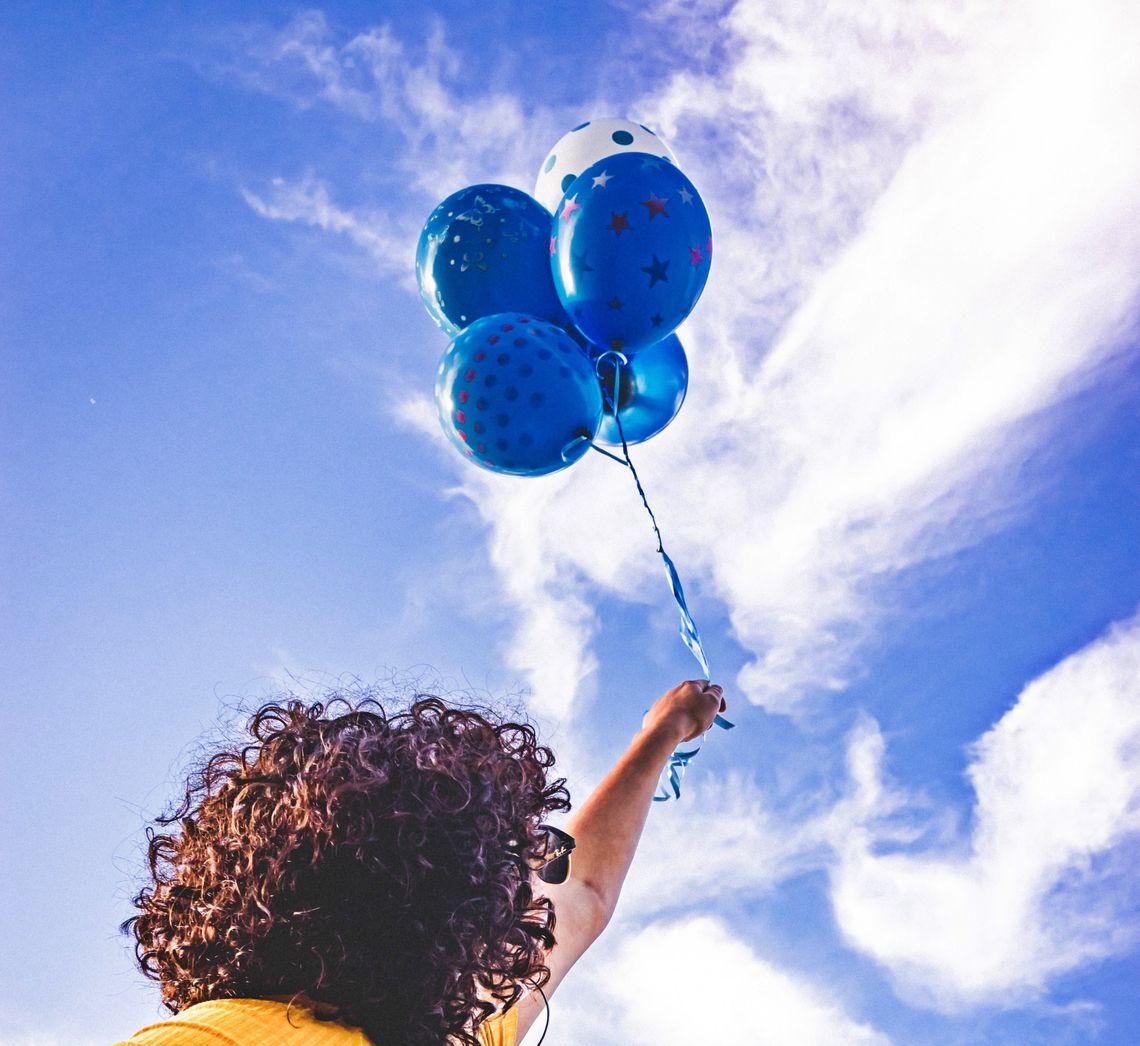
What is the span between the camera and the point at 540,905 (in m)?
1.26

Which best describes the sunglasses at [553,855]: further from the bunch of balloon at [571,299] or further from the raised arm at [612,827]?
the bunch of balloon at [571,299]

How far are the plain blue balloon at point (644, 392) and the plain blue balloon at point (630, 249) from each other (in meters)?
0.25

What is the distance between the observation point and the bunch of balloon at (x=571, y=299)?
2.66 meters

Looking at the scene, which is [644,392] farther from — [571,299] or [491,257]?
[491,257]

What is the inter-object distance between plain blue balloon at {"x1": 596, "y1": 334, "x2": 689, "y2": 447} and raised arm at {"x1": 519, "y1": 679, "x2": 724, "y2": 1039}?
3.79ft

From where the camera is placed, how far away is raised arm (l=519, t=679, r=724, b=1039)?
5.23ft

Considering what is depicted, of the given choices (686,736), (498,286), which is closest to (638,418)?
(498,286)

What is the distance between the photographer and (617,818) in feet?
5.86

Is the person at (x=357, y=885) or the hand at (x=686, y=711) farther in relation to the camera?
the hand at (x=686, y=711)

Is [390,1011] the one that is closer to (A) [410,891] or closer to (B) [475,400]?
(A) [410,891]

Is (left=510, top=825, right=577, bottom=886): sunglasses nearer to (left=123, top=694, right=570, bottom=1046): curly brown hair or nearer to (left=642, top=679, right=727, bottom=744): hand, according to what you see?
(left=123, top=694, right=570, bottom=1046): curly brown hair

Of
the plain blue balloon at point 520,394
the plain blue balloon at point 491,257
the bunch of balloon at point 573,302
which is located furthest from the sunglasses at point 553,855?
the plain blue balloon at point 491,257

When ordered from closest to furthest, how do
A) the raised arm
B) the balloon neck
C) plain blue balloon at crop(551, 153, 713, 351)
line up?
the raised arm, plain blue balloon at crop(551, 153, 713, 351), the balloon neck

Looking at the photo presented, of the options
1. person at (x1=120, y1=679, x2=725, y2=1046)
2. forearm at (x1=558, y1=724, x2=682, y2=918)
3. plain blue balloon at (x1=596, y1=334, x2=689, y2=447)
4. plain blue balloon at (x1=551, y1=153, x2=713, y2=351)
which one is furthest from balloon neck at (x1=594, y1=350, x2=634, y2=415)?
person at (x1=120, y1=679, x2=725, y2=1046)
